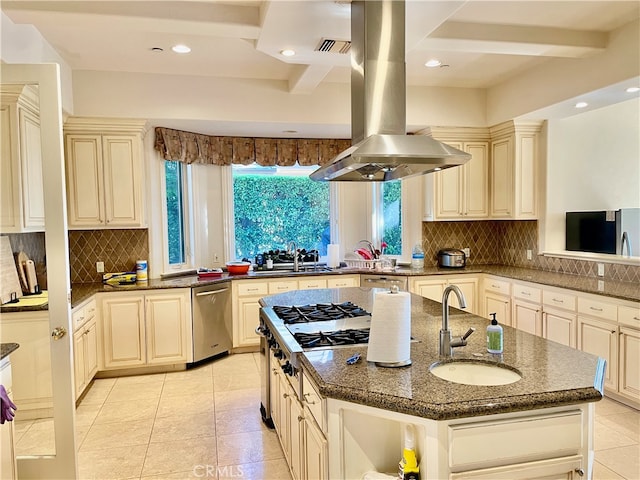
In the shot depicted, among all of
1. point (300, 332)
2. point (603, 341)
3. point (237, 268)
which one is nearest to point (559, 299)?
point (603, 341)

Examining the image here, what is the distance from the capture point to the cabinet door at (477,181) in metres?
5.12

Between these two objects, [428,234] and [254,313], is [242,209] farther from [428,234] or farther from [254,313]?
[428,234]

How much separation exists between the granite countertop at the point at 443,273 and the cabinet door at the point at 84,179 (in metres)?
0.67

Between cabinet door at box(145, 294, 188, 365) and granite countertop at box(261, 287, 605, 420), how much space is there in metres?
2.67

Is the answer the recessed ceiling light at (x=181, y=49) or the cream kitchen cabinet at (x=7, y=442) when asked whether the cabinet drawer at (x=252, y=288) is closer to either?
the recessed ceiling light at (x=181, y=49)

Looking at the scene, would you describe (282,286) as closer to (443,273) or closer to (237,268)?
(237,268)

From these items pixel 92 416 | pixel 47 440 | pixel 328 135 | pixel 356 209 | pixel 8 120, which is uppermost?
pixel 328 135

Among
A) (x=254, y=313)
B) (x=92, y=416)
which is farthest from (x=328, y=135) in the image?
(x=92, y=416)

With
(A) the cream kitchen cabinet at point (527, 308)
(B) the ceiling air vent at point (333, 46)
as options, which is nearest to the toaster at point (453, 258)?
(A) the cream kitchen cabinet at point (527, 308)

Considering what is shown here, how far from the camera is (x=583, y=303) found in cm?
360

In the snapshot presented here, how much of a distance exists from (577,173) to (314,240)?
9.99 feet

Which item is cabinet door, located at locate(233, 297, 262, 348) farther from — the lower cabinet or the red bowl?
the lower cabinet

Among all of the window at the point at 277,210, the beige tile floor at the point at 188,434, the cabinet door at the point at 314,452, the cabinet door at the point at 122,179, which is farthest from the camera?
the window at the point at 277,210

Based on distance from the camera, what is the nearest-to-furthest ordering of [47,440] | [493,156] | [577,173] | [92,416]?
[47,440]
[92,416]
[577,173]
[493,156]
